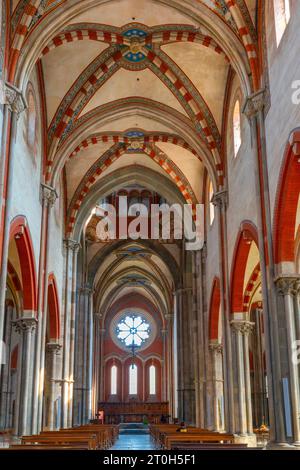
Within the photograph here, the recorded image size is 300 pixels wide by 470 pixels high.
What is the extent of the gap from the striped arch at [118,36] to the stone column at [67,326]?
1031cm

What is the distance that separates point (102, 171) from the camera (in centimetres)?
2741

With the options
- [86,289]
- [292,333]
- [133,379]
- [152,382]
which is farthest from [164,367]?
[292,333]

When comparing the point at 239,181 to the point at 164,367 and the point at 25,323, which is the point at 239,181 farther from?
the point at 164,367

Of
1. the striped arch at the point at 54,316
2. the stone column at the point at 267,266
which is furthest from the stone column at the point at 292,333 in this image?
the striped arch at the point at 54,316

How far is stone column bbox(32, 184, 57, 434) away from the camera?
746 inches

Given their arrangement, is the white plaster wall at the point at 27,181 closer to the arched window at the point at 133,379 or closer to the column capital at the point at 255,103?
the column capital at the point at 255,103

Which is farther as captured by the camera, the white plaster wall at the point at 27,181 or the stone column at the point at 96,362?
the stone column at the point at 96,362

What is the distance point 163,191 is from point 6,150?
14.4 meters

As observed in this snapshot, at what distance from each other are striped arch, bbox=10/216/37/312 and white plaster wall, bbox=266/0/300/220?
24.2 ft

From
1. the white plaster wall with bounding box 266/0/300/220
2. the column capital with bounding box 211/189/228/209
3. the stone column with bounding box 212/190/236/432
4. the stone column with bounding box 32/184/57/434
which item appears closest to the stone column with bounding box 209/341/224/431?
the stone column with bounding box 212/190/236/432

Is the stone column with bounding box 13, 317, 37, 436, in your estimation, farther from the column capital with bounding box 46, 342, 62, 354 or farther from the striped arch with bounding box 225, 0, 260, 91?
the striped arch with bounding box 225, 0, 260, 91

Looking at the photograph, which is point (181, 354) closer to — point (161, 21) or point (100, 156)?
point (100, 156)

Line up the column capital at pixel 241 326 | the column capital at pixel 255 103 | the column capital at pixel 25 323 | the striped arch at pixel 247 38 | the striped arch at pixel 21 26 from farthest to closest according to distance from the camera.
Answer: the column capital at pixel 241 326, the column capital at pixel 25 323, the striped arch at pixel 247 38, the striped arch at pixel 21 26, the column capital at pixel 255 103

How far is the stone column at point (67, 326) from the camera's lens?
81.9 feet
